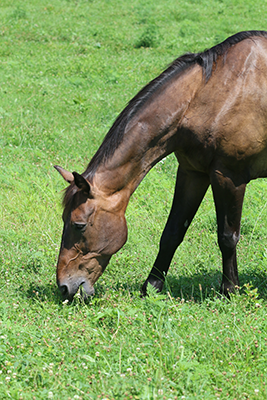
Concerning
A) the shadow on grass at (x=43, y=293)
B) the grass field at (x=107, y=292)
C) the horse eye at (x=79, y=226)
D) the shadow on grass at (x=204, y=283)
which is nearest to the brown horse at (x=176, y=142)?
the horse eye at (x=79, y=226)

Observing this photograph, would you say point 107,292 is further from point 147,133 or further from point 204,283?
point 147,133

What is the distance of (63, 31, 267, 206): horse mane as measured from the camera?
3.61m

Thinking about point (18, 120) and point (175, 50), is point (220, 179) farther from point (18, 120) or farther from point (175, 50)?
point (175, 50)

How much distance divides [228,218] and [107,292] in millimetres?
1195

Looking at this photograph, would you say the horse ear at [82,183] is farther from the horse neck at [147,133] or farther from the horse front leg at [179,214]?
the horse front leg at [179,214]

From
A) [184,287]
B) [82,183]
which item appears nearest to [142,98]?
[82,183]

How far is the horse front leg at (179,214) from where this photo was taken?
4074 millimetres

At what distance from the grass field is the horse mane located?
1.01m

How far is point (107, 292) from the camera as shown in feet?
13.0

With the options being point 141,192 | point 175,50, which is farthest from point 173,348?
point 175,50

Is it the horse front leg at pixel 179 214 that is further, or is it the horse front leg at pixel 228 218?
the horse front leg at pixel 179 214

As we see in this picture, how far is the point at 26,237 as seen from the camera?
16.9ft

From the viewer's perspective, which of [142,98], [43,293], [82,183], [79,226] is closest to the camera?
[82,183]

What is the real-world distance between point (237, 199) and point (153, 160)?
746mm
